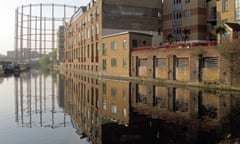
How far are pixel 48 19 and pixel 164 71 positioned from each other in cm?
9808

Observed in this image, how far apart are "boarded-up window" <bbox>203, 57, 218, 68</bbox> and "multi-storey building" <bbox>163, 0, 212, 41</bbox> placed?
19817 mm

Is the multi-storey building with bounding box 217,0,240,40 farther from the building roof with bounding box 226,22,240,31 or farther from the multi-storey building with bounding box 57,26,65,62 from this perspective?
the multi-storey building with bounding box 57,26,65,62

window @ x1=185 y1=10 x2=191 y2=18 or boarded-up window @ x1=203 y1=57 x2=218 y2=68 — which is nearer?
boarded-up window @ x1=203 y1=57 x2=218 y2=68

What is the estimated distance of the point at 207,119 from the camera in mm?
14148

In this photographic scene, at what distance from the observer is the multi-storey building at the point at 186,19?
52.1 meters

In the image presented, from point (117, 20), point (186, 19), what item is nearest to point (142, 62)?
point (117, 20)

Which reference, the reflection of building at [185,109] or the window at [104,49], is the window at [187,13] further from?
the reflection of building at [185,109]

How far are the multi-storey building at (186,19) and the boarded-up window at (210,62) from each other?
19817 millimetres

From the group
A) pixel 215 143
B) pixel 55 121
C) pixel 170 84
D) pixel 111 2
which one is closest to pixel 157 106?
pixel 55 121

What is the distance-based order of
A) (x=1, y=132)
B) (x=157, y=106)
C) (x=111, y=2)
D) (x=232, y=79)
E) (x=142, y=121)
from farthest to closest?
(x=111, y=2) < (x=232, y=79) < (x=157, y=106) < (x=142, y=121) < (x=1, y=132)

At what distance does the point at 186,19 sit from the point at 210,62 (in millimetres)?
26859

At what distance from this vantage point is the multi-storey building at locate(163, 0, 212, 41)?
52094 mm

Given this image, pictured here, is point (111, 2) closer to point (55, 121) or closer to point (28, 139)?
point (55, 121)

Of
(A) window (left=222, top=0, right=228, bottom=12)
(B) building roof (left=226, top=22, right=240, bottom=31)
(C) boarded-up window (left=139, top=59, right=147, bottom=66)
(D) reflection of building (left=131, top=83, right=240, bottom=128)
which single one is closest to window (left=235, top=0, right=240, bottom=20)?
(B) building roof (left=226, top=22, right=240, bottom=31)
